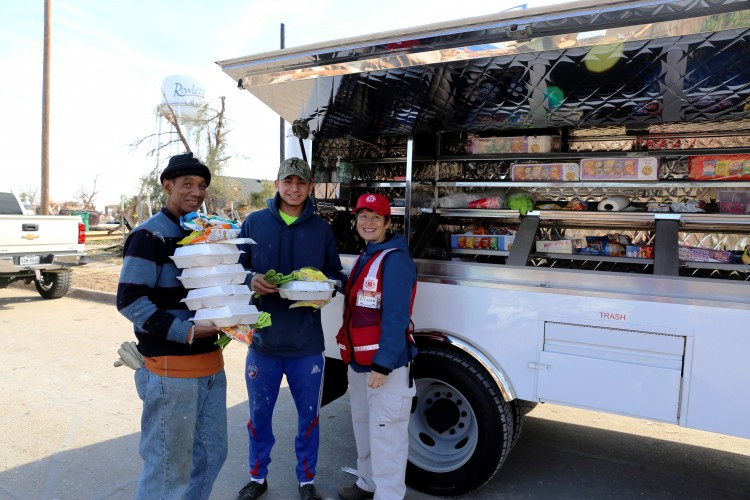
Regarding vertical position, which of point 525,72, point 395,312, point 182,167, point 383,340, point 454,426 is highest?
point 525,72

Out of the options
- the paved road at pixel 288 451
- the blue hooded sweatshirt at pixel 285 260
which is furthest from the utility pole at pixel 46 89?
the blue hooded sweatshirt at pixel 285 260

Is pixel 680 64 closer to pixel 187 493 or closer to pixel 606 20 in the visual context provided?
pixel 606 20

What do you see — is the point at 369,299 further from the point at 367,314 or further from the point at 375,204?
the point at 375,204

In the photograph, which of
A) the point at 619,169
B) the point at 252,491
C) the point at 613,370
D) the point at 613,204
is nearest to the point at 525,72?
the point at 619,169

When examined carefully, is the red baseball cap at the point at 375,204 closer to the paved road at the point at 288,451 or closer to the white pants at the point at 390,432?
the white pants at the point at 390,432

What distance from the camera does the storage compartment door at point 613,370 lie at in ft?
8.09

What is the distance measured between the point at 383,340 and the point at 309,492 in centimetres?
110

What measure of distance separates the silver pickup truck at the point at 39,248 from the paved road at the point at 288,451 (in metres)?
3.50

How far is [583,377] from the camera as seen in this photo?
262cm

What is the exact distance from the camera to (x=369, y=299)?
8.73 feet

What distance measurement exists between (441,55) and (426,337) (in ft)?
5.29

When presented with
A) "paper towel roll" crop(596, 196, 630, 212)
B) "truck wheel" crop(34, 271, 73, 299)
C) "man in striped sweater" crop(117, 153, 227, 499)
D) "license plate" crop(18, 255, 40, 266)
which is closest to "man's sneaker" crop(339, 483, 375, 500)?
"man in striped sweater" crop(117, 153, 227, 499)

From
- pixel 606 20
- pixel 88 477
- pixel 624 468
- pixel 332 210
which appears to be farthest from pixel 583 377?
pixel 88 477

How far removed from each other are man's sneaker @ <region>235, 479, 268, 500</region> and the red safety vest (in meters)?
1.00
